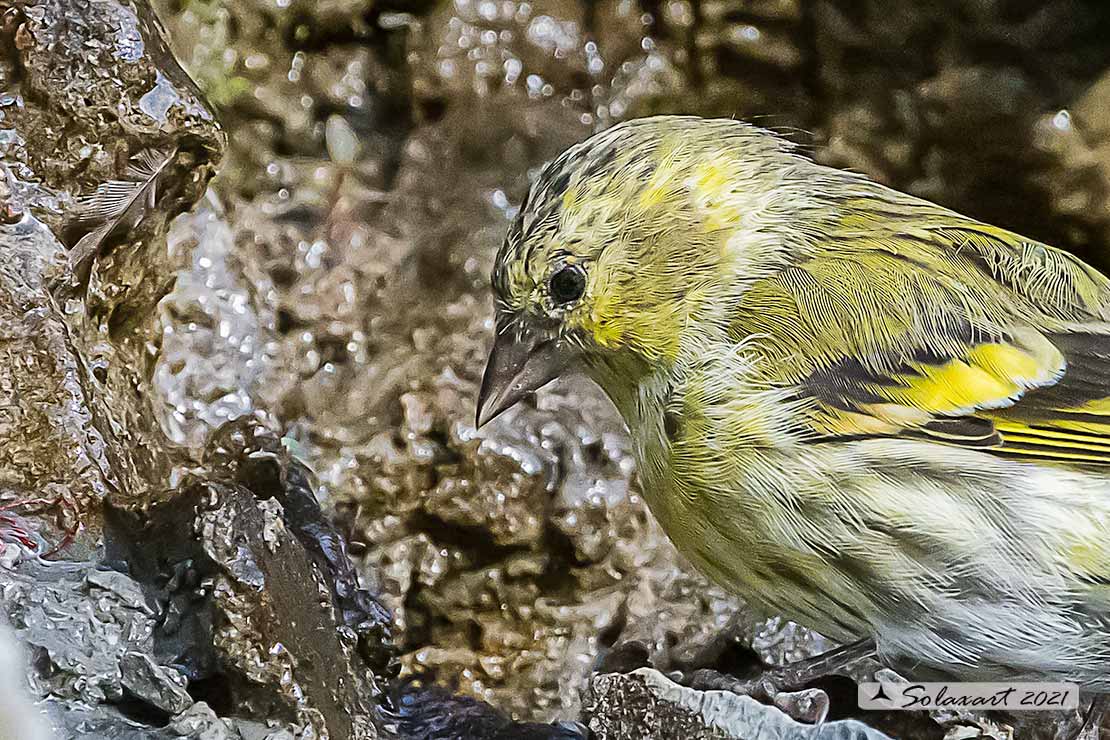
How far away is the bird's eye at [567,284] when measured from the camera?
158 cm

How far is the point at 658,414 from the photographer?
1574mm

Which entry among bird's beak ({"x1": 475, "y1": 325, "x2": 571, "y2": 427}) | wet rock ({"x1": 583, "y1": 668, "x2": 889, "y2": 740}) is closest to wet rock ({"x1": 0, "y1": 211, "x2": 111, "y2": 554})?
bird's beak ({"x1": 475, "y1": 325, "x2": 571, "y2": 427})

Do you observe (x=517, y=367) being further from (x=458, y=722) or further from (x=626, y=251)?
(x=458, y=722)

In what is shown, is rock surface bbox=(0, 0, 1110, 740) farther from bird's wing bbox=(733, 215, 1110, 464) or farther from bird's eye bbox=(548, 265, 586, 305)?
bird's eye bbox=(548, 265, 586, 305)

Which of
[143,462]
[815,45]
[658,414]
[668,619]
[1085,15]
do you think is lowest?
[668,619]

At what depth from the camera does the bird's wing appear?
148 cm

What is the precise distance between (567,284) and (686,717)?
2.24 ft

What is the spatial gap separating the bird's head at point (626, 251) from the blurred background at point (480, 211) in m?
0.39

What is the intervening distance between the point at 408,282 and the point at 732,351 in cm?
93

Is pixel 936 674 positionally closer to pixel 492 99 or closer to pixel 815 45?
pixel 815 45

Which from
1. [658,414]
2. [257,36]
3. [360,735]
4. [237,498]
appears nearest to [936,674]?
[658,414]

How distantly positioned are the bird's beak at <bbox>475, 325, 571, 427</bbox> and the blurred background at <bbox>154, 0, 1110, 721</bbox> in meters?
0.39

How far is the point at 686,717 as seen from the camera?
168 cm

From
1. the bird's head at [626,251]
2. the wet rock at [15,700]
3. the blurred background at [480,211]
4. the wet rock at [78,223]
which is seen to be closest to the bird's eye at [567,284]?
the bird's head at [626,251]
